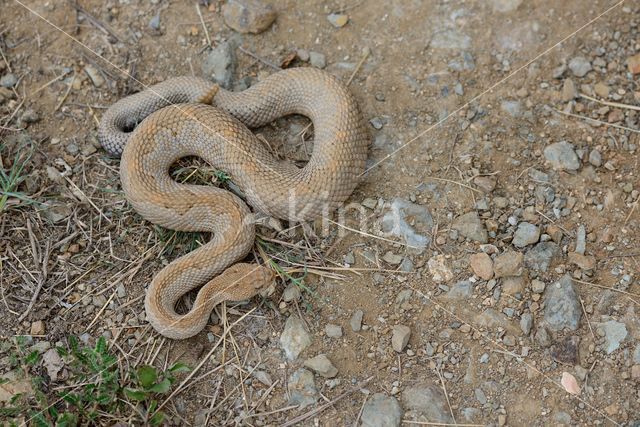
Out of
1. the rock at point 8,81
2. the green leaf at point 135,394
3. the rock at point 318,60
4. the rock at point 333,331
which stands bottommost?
the rock at point 333,331

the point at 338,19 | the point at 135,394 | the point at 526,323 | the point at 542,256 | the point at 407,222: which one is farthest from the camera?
the point at 338,19

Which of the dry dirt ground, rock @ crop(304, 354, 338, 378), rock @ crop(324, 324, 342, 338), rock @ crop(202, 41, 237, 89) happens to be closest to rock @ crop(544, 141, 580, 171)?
the dry dirt ground

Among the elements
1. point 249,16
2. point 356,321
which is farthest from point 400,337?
point 249,16

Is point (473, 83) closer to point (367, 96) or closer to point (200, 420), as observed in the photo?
point (367, 96)

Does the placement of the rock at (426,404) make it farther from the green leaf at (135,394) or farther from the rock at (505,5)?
the rock at (505,5)

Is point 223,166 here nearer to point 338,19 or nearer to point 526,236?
point 338,19

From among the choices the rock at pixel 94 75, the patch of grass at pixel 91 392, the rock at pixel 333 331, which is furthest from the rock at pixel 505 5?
the patch of grass at pixel 91 392

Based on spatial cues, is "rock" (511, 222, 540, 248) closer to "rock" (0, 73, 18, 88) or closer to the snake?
the snake
